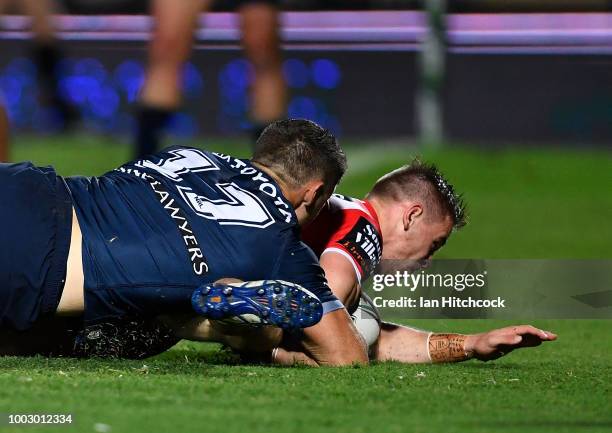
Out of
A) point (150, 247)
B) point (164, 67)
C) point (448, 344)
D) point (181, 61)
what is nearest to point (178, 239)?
point (150, 247)

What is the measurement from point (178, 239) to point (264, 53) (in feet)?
13.4

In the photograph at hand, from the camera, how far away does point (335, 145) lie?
4.30 metres

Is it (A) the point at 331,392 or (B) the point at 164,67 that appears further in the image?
(B) the point at 164,67

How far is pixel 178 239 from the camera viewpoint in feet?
12.9

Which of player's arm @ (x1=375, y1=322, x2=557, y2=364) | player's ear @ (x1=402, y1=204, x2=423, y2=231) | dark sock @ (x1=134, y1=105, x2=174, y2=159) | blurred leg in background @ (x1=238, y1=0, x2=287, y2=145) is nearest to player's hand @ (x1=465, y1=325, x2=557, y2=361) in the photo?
player's arm @ (x1=375, y1=322, x2=557, y2=364)

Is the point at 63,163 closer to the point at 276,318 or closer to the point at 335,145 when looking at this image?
the point at 335,145

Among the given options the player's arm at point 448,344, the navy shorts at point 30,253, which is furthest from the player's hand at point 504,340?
the navy shorts at point 30,253

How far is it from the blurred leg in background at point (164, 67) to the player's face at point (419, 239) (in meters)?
2.80

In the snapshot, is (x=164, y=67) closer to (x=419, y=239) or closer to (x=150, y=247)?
(x=419, y=239)

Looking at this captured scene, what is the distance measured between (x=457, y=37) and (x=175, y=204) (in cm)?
743

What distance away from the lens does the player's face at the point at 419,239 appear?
4785mm

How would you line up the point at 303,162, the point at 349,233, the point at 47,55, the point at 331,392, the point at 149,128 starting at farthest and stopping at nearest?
the point at 47,55 < the point at 149,128 < the point at 349,233 < the point at 303,162 < the point at 331,392

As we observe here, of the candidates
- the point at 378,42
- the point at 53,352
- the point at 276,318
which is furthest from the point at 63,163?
the point at 276,318

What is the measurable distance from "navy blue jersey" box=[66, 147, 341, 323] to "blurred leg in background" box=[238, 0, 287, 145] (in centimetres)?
374
